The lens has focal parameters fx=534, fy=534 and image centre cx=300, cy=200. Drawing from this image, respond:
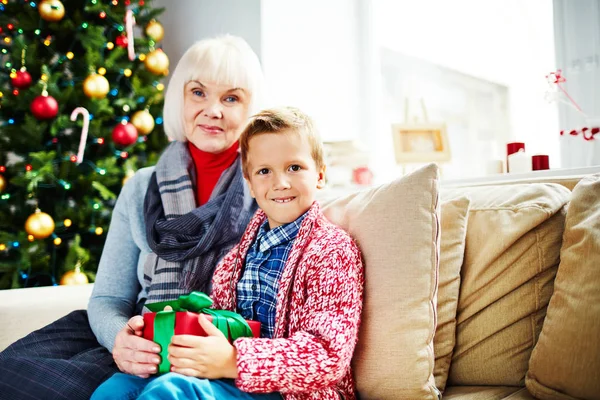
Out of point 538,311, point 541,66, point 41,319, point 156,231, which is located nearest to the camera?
point 538,311

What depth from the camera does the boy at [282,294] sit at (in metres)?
0.98

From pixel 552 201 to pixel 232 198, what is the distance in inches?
32.2

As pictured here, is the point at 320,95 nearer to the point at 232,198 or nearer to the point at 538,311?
the point at 232,198

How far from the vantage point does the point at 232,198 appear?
1508 mm

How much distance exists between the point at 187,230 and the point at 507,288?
829 mm

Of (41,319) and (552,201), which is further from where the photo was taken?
(41,319)

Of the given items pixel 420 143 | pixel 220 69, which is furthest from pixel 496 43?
pixel 220 69

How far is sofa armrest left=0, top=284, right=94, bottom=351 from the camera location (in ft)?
5.33

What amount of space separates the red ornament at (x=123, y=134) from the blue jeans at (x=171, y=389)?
198 centimetres

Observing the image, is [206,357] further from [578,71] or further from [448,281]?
[578,71]

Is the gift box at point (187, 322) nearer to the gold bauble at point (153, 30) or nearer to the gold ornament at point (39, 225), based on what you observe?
the gold ornament at point (39, 225)

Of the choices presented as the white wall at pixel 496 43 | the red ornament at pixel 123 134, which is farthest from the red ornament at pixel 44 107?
the white wall at pixel 496 43

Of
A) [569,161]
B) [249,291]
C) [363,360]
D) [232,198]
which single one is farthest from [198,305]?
[569,161]

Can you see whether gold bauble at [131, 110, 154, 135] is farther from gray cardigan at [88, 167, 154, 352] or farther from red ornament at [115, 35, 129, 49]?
gray cardigan at [88, 167, 154, 352]
